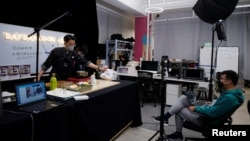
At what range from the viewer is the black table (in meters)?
1.39

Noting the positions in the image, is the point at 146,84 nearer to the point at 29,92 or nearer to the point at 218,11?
the point at 218,11

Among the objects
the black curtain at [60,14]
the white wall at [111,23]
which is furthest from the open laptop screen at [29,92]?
the white wall at [111,23]

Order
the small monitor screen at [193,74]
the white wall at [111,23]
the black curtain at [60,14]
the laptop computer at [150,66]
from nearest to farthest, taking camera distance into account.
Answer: the black curtain at [60,14]
the small monitor screen at [193,74]
the laptop computer at [150,66]
the white wall at [111,23]

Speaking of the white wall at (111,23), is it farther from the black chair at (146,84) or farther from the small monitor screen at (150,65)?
the black chair at (146,84)

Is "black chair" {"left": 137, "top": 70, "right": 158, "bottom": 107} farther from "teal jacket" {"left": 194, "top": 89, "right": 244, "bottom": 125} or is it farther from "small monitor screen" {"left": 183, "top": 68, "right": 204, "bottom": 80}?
"teal jacket" {"left": 194, "top": 89, "right": 244, "bottom": 125}

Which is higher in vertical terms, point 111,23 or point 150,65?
point 111,23

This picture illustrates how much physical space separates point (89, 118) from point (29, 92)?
65cm

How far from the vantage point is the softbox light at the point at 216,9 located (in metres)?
2.73

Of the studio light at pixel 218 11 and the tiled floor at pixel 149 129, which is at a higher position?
the studio light at pixel 218 11

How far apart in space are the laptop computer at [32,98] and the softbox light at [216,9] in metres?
2.62

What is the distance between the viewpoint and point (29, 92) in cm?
159

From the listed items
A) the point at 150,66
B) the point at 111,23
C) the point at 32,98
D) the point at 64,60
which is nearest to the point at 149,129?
the point at 64,60

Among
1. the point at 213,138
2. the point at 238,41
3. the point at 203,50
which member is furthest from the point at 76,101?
the point at 238,41

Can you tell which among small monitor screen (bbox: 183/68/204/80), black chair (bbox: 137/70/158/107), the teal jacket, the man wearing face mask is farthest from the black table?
small monitor screen (bbox: 183/68/204/80)
